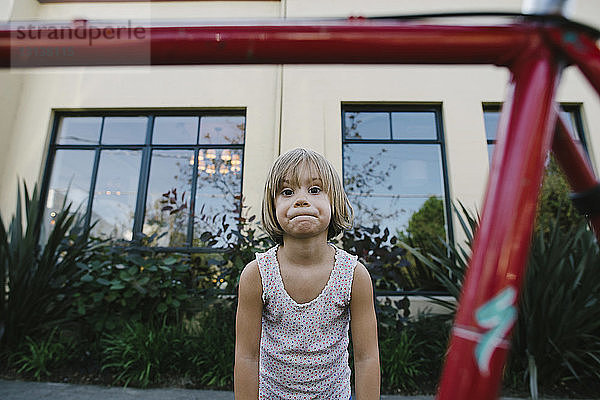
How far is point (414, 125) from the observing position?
490 centimetres

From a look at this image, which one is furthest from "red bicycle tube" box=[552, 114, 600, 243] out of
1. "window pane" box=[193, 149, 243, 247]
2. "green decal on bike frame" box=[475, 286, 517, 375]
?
"window pane" box=[193, 149, 243, 247]

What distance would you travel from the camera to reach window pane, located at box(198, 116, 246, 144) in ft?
16.7

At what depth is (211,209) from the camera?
4.92 m

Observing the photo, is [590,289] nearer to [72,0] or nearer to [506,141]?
[506,141]

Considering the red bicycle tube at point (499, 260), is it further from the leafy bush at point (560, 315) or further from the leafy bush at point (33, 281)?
the leafy bush at point (33, 281)

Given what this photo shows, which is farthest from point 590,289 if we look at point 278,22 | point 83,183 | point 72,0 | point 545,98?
point 72,0

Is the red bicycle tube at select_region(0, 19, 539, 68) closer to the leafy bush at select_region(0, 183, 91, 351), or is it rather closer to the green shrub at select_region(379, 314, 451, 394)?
the green shrub at select_region(379, 314, 451, 394)

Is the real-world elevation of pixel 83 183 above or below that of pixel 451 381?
above

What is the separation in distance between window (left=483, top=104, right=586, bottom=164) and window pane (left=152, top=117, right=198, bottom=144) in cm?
400

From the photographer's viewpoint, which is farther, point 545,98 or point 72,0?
point 72,0

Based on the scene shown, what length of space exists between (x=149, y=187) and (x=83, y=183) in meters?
1.00

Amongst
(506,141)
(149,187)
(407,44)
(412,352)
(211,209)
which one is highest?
(149,187)

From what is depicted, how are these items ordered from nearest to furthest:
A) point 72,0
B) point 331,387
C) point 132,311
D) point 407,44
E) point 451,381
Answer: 1. point 451,381
2. point 407,44
3. point 331,387
4. point 132,311
5. point 72,0

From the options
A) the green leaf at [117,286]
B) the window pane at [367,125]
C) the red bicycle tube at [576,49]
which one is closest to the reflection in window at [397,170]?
the window pane at [367,125]
